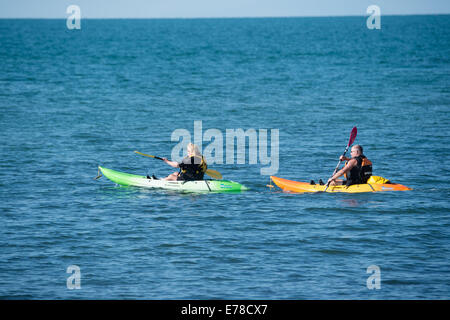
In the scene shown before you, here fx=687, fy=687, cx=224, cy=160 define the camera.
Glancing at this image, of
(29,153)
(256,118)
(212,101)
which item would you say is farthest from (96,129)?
(212,101)

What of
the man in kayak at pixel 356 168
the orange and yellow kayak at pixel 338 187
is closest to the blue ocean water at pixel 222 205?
the orange and yellow kayak at pixel 338 187

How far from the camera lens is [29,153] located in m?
22.8

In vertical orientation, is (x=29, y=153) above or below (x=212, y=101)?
below

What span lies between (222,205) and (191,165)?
1366mm

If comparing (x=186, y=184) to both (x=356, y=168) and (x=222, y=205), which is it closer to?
A: (x=222, y=205)

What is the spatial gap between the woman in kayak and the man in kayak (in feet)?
10.5

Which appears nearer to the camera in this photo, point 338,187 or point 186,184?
point 338,187

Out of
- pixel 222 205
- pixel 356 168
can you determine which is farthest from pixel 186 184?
pixel 356 168

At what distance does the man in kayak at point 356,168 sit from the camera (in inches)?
651

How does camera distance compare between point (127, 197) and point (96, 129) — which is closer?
point (127, 197)

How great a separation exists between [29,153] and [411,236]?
536 inches

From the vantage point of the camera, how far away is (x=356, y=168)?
1672cm

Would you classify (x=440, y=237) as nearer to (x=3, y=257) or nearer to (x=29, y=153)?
(x=3, y=257)

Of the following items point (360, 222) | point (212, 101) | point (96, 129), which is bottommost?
point (360, 222)
